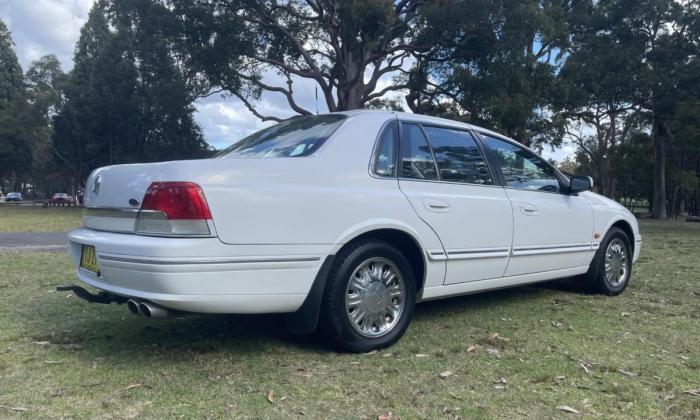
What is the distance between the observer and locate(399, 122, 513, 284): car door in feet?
12.8

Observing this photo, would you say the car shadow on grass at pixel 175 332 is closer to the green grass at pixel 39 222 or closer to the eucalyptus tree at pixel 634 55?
the green grass at pixel 39 222

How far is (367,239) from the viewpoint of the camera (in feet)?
11.8

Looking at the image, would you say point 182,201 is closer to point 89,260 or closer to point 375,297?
point 89,260

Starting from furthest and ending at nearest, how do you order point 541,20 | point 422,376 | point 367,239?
point 541,20 < point 367,239 < point 422,376

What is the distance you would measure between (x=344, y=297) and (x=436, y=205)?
3.27 ft

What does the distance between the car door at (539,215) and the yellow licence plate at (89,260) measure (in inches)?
123

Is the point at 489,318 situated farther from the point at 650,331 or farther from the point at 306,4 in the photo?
the point at 306,4

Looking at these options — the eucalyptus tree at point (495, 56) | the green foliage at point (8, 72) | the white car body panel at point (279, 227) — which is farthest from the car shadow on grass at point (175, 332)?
the green foliage at point (8, 72)

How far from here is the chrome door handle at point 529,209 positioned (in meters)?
4.60

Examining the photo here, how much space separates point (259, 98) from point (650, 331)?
2057 cm

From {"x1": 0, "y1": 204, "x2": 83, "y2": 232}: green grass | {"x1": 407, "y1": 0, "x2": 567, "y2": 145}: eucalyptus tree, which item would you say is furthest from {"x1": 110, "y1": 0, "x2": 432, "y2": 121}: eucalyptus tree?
{"x1": 0, "y1": 204, "x2": 83, "y2": 232}: green grass

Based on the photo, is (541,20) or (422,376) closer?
(422,376)

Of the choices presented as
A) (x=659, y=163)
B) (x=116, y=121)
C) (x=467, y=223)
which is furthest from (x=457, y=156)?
(x=116, y=121)

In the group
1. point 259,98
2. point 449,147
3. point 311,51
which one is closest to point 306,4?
point 311,51
